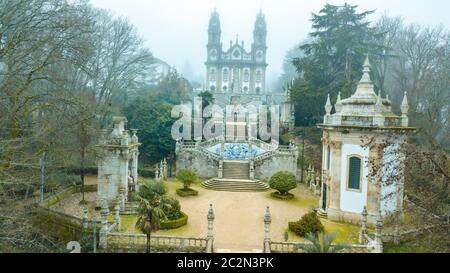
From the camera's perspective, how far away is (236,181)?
31391 mm

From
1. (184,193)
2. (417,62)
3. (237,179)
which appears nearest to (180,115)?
(237,179)

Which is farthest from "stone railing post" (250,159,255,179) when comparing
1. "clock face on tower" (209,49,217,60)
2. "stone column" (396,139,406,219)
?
"clock face on tower" (209,49,217,60)

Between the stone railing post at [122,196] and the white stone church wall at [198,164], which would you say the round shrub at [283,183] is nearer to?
the white stone church wall at [198,164]

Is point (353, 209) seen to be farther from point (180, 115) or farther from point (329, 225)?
point (180, 115)

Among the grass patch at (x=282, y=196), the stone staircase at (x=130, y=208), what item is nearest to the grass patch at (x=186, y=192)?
the stone staircase at (x=130, y=208)

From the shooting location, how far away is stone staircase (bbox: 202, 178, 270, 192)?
30.1 m

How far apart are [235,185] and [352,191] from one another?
11.5 m

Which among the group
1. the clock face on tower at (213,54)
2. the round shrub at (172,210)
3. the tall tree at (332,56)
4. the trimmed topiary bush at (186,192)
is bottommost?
the trimmed topiary bush at (186,192)

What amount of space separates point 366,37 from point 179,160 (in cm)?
2505

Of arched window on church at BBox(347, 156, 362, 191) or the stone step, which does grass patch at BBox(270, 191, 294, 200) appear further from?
arched window on church at BBox(347, 156, 362, 191)

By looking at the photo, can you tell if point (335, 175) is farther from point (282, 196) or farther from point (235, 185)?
point (235, 185)

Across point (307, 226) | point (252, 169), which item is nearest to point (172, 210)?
point (307, 226)

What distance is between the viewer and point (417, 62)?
1447 inches

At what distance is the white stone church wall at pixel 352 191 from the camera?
20.7m
